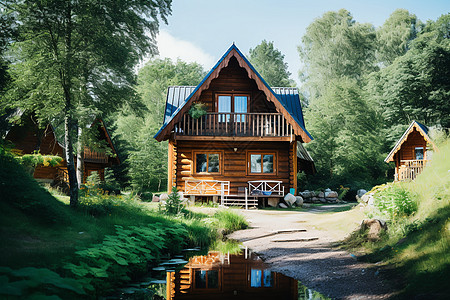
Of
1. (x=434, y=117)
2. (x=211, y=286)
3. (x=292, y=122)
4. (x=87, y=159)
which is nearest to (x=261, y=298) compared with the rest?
(x=211, y=286)

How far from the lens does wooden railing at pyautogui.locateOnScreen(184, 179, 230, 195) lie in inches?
749

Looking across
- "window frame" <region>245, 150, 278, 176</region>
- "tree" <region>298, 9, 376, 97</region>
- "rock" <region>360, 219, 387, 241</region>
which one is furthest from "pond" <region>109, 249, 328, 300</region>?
"tree" <region>298, 9, 376, 97</region>

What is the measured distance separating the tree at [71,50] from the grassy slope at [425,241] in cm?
739

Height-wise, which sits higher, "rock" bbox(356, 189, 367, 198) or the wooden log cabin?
the wooden log cabin

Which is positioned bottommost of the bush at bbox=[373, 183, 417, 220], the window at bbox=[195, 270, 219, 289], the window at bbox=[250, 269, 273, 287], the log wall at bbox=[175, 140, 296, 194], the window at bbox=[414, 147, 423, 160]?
the window at bbox=[195, 270, 219, 289]

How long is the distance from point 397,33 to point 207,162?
30.4 metres

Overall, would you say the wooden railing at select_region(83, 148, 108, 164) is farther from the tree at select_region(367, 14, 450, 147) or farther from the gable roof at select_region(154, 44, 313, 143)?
the tree at select_region(367, 14, 450, 147)

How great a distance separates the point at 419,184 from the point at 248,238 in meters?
4.59

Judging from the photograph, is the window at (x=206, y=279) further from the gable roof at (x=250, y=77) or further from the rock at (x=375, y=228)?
the gable roof at (x=250, y=77)

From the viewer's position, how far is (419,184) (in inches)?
326

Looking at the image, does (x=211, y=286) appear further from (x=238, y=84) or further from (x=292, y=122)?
(x=238, y=84)

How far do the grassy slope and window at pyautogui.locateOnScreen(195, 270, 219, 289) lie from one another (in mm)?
2856

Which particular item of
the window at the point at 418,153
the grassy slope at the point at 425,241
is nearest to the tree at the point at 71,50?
the grassy slope at the point at 425,241

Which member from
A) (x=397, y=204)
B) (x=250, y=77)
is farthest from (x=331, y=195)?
(x=397, y=204)
